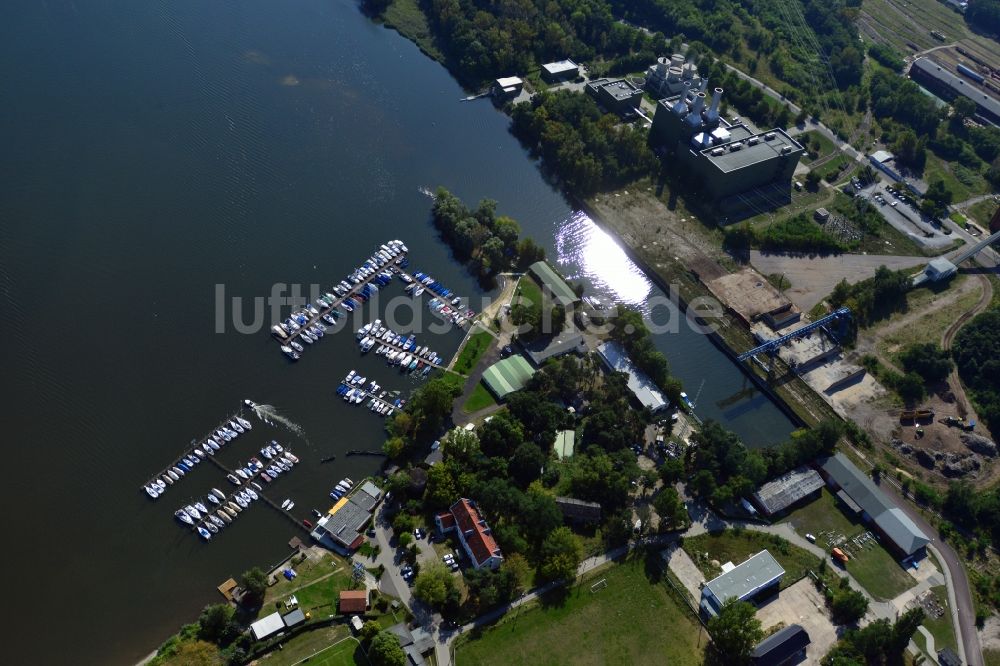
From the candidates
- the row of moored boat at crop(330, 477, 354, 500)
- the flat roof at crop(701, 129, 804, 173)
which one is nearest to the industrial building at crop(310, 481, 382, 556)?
the row of moored boat at crop(330, 477, 354, 500)

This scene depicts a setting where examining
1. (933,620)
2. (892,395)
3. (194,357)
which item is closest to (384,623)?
(194,357)

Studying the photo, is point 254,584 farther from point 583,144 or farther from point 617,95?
point 617,95

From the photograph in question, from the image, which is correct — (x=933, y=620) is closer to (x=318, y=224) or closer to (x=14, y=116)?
(x=318, y=224)

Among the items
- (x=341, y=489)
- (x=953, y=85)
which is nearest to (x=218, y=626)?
(x=341, y=489)

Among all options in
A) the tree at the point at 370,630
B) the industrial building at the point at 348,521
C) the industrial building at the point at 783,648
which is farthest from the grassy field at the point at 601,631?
the industrial building at the point at 348,521

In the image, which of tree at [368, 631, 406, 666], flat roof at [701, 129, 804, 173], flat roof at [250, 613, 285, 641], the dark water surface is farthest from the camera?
flat roof at [701, 129, 804, 173]

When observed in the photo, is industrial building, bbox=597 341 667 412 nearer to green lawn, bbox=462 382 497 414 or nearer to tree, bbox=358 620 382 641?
green lawn, bbox=462 382 497 414
